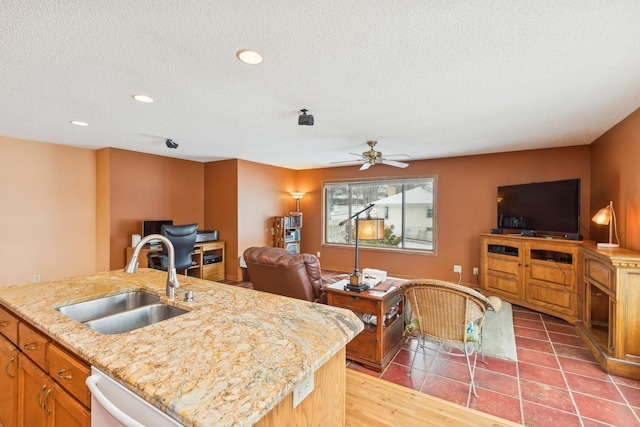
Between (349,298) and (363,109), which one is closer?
(349,298)

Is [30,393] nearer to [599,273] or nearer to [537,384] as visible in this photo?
[537,384]

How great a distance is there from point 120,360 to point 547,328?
14.0 ft

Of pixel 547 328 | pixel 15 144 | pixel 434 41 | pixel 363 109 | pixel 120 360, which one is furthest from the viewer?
pixel 15 144

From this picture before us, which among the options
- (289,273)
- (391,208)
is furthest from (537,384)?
(391,208)

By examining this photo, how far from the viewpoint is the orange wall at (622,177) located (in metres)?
2.78

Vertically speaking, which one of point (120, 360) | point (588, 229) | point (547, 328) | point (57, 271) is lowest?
point (547, 328)

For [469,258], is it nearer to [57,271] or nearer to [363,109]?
[363,109]

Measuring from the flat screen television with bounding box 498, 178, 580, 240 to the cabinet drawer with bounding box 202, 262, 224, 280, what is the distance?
4.93 metres

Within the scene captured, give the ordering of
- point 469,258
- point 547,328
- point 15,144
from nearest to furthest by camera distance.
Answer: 1. point 547,328
2. point 15,144
3. point 469,258

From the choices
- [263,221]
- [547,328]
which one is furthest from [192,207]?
[547,328]

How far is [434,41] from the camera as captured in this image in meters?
1.72

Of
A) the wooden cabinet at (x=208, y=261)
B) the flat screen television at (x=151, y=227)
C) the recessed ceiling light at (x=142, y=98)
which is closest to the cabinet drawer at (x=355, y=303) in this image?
the recessed ceiling light at (x=142, y=98)

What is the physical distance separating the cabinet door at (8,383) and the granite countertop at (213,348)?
253mm

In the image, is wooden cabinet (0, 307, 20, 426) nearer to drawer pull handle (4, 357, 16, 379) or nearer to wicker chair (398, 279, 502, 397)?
drawer pull handle (4, 357, 16, 379)
